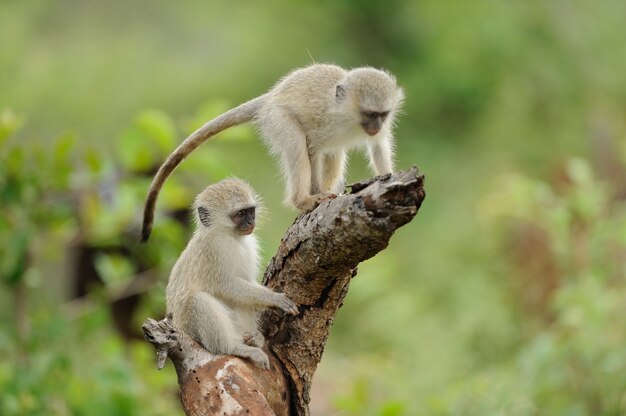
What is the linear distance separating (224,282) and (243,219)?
317 millimetres

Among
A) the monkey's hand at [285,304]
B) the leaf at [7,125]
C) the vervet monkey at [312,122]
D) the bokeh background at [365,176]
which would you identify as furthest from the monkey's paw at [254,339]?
the leaf at [7,125]

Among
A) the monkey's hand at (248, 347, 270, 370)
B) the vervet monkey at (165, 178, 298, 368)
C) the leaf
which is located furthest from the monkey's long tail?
the leaf

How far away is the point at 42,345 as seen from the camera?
580 centimetres

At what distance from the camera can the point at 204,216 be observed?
4117mm

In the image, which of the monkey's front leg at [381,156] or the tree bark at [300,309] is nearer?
the tree bark at [300,309]

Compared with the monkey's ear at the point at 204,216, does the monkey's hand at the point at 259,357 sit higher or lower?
lower

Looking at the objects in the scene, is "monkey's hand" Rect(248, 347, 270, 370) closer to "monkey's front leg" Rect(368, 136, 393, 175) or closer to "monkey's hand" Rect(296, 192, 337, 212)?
"monkey's hand" Rect(296, 192, 337, 212)

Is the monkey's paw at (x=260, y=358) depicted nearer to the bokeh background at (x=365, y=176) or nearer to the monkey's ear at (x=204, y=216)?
the monkey's ear at (x=204, y=216)

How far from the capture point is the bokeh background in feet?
19.0

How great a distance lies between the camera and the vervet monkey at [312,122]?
4223 millimetres

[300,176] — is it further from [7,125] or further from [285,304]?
[7,125]

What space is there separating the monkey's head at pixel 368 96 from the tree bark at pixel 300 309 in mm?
792

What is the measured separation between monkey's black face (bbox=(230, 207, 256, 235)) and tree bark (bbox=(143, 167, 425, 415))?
30 cm

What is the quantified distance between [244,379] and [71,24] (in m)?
10.6
